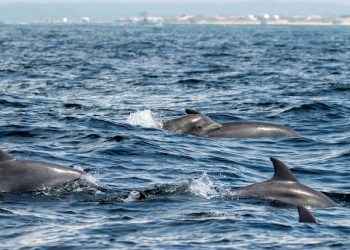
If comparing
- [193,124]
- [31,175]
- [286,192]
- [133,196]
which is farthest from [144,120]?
[286,192]

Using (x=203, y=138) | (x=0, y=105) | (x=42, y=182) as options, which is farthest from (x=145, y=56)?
(x=42, y=182)

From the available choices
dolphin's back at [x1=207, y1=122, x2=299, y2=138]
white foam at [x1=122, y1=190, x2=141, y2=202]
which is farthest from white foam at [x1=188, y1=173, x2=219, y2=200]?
dolphin's back at [x1=207, y1=122, x2=299, y2=138]

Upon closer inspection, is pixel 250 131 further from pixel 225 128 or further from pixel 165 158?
pixel 165 158

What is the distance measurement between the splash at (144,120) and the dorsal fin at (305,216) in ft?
33.8

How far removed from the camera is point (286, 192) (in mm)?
14500

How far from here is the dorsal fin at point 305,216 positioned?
13.1 meters

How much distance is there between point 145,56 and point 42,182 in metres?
43.9

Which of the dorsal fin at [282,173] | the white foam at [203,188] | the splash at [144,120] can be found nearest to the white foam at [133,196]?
the white foam at [203,188]

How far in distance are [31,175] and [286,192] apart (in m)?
4.06

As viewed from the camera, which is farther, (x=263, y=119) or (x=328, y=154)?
(x=263, y=119)

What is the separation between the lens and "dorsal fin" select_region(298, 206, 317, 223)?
13.1m

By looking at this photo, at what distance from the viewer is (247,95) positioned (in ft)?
105

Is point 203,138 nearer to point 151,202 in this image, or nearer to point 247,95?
point 151,202

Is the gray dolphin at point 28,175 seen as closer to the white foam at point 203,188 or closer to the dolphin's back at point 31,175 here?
the dolphin's back at point 31,175
